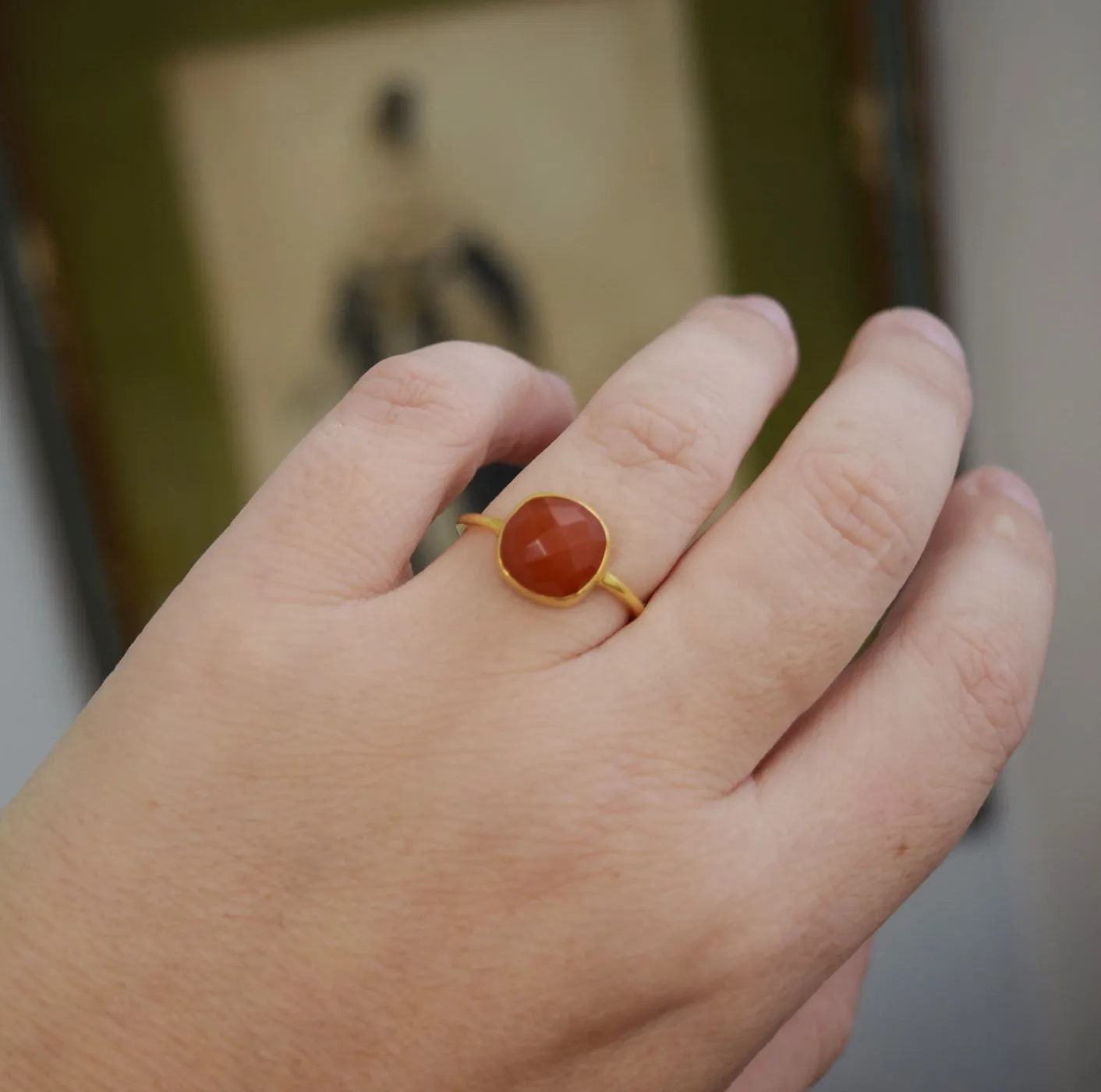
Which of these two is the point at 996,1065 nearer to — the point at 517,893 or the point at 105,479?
the point at 517,893

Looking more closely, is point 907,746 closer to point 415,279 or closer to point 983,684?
point 983,684

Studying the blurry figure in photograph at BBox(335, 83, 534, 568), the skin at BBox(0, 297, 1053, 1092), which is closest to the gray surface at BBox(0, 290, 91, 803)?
the blurry figure in photograph at BBox(335, 83, 534, 568)

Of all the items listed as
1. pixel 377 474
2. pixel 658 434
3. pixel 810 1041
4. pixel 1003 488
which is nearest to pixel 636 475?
pixel 658 434

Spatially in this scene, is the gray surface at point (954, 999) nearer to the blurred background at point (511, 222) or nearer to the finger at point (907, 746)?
the blurred background at point (511, 222)

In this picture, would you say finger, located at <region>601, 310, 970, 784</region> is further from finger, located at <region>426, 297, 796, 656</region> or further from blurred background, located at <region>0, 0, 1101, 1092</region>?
blurred background, located at <region>0, 0, 1101, 1092</region>

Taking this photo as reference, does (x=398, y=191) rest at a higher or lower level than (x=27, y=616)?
higher
